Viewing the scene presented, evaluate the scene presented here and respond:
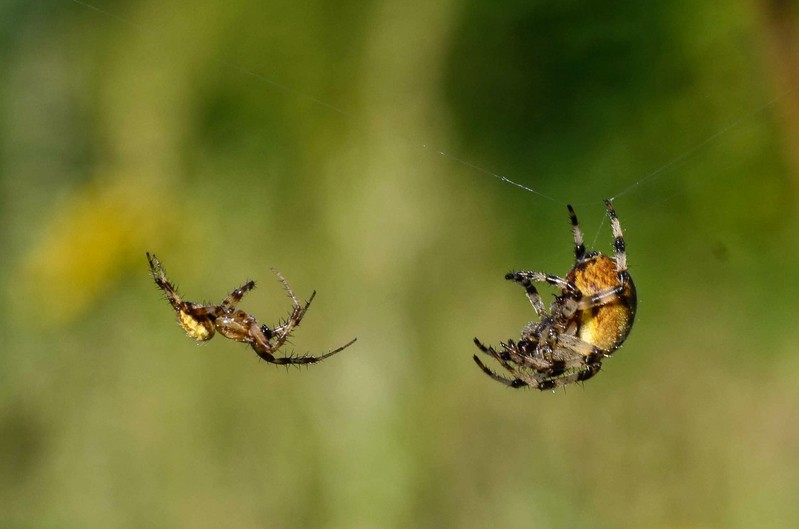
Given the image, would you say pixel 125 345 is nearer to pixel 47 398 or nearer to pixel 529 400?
pixel 47 398

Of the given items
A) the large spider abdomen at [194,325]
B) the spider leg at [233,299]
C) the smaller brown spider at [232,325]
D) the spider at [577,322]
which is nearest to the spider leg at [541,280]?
the spider at [577,322]

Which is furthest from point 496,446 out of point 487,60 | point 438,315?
point 487,60

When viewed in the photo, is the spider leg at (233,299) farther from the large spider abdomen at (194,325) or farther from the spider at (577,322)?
the spider at (577,322)

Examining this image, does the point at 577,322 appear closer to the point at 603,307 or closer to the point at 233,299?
the point at 603,307

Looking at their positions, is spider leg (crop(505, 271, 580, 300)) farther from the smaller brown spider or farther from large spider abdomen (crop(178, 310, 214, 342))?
large spider abdomen (crop(178, 310, 214, 342))

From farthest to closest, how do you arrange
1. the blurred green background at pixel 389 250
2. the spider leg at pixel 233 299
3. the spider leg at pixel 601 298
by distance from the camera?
the blurred green background at pixel 389 250, the spider leg at pixel 233 299, the spider leg at pixel 601 298

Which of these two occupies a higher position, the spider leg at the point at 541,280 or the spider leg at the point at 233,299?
the spider leg at the point at 233,299

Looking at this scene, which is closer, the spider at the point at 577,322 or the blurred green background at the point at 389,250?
the spider at the point at 577,322

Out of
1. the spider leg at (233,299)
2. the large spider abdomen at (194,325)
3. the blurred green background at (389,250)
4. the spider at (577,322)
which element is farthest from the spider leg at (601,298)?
the large spider abdomen at (194,325)

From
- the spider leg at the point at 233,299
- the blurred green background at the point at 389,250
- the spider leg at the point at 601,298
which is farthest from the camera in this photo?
the blurred green background at the point at 389,250
